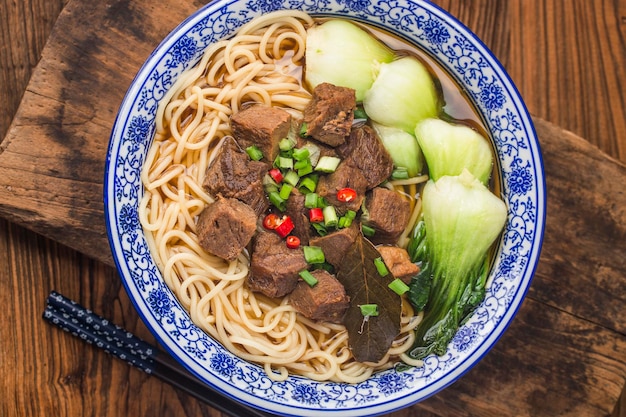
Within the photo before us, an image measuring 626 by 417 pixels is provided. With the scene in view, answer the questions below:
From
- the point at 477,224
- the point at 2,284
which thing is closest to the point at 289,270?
the point at 477,224

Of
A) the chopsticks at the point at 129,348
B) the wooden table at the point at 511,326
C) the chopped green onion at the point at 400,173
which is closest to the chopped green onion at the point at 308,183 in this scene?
the chopped green onion at the point at 400,173

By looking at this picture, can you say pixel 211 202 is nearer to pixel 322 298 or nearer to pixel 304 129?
pixel 304 129

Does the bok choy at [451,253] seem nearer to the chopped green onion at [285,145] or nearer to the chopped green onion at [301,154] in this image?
the chopped green onion at [301,154]

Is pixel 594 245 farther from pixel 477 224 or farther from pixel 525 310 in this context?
pixel 477 224

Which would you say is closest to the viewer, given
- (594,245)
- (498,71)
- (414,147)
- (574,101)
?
(498,71)

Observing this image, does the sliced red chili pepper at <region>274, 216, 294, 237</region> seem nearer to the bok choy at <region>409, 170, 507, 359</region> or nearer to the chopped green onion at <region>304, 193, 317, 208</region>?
the chopped green onion at <region>304, 193, 317, 208</region>

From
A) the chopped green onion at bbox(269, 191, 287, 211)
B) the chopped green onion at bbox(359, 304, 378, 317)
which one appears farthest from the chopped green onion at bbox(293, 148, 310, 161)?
the chopped green onion at bbox(359, 304, 378, 317)

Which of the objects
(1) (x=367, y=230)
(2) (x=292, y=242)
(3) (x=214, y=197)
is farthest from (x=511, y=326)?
(3) (x=214, y=197)
